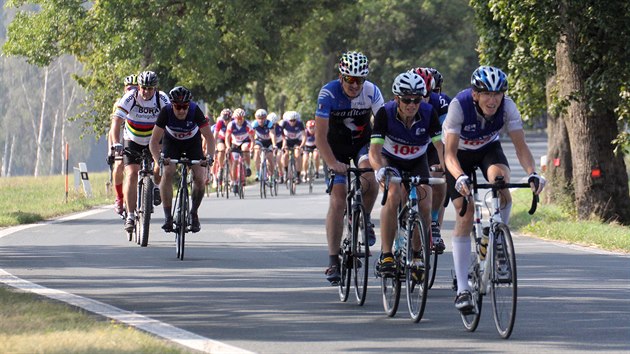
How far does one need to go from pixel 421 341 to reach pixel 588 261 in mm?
7048

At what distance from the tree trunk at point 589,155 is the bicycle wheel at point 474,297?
520 inches

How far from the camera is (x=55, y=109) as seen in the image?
125562mm

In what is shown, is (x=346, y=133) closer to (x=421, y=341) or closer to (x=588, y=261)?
(x=421, y=341)

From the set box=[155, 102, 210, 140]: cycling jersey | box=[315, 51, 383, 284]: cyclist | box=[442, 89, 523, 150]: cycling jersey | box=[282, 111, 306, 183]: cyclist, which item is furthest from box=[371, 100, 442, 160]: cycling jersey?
box=[282, 111, 306, 183]: cyclist

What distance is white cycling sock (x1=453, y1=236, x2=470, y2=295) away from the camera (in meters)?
10.9

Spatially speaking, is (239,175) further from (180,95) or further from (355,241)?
(355,241)

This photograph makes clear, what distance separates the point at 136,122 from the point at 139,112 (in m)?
0.13

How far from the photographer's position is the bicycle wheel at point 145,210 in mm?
18500

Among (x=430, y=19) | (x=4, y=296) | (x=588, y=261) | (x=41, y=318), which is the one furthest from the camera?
(x=430, y=19)

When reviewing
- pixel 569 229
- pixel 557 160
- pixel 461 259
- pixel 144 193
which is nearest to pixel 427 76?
pixel 461 259

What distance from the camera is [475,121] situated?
11.1 meters

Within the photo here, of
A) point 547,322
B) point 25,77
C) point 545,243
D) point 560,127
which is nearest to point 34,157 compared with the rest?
point 25,77

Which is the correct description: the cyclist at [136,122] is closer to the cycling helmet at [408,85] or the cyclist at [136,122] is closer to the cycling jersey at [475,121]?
the cycling helmet at [408,85]

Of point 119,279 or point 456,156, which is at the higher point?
point 456,156
